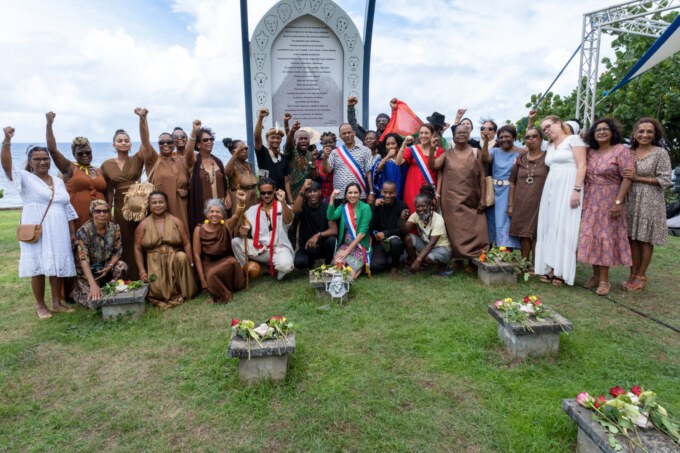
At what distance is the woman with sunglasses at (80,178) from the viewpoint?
14.7ft

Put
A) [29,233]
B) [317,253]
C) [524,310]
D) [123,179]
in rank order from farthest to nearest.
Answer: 1. [317,253]
2. [123,179]
3. [29,233]
4. [524,310]

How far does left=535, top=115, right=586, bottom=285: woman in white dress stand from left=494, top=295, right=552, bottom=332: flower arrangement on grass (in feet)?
5.76

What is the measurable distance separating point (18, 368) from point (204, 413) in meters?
1.74

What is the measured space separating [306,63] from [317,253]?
3513mm

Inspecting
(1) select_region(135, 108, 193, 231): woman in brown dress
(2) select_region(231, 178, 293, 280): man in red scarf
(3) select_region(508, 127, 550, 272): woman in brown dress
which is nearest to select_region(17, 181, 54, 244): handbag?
(1) select_region(135, 108, 193, 231): woman in brown dress

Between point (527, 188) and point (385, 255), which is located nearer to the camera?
point (527, 188)

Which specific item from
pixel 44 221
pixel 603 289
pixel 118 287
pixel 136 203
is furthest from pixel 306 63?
pixel 603 289

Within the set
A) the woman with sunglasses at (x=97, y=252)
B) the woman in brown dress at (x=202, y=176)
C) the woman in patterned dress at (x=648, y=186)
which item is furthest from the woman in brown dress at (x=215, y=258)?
the woman in patterned dress at (x=648, y=186)

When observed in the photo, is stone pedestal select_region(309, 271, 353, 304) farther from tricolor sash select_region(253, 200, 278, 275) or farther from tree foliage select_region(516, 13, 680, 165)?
tree foliage select_region(516, 13, 680, 165)

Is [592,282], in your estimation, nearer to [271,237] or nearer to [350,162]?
[350,162]

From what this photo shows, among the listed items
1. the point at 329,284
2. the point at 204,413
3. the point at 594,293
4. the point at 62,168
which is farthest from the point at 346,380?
the point at 62,168

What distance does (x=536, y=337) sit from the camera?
3.03m

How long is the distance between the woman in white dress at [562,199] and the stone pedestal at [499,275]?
0.44m

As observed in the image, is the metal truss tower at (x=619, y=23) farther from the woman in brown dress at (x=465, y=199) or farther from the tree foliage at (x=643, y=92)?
the woman in brown dress at (x=465, y=199)
